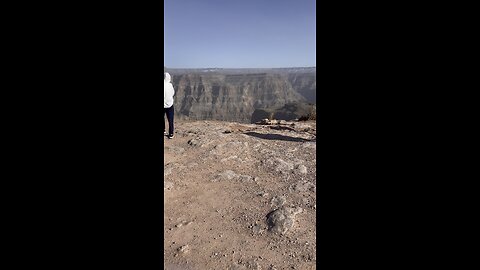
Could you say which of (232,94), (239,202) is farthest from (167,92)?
(232,94)

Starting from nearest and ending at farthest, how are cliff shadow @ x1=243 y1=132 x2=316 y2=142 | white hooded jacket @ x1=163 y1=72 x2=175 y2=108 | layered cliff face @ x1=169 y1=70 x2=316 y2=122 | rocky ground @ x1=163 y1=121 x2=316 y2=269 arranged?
rocky ground @ x1=163 y1=121 x2=316 y2=269, white hooded jacket @ x1=163 y1=72 x2=175 y2=108, cliff shadow @ x1=243 y1=132 x2=316 y2=142, layered cliff face @ x1=169 y1=70 x2=316 y2=122

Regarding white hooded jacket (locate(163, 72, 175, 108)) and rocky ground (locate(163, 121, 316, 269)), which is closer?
rocky ground (locate(163, 121, 316, 269))

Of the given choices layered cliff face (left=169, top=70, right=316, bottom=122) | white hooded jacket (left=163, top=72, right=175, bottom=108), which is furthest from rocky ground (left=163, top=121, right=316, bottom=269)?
layered cliff face (left=169, top=70, right=316, bottom=122)

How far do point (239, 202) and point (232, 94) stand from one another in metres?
68.6

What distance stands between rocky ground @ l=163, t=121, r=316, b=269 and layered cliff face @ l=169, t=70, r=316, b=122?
5262 centimetres

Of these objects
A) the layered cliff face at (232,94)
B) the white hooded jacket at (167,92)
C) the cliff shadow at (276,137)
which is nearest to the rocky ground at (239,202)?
the cliff shadow at (276,137)

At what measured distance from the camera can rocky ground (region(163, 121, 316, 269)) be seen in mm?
2605

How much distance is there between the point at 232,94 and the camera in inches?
2813

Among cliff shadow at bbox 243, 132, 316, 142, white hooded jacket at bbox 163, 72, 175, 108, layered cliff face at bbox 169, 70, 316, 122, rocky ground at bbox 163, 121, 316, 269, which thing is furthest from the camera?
layered cliff face at bbox 169, 70, 316, 122

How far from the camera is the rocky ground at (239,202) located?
261cm

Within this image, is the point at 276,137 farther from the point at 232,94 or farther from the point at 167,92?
the point at 232,94

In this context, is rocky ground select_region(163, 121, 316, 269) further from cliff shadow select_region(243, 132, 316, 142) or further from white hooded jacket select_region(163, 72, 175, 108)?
white hooded jacket select_region(163, 72, 175, 108)
